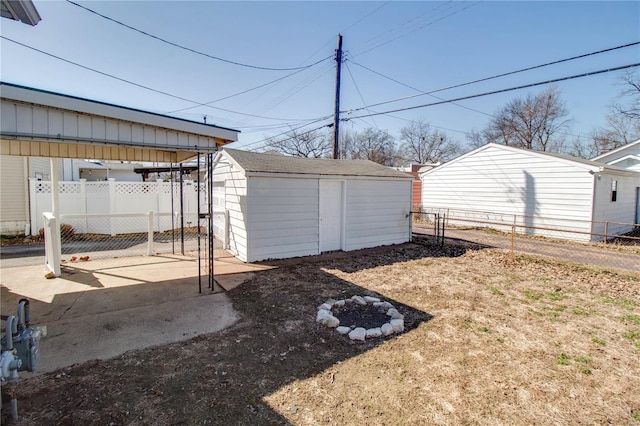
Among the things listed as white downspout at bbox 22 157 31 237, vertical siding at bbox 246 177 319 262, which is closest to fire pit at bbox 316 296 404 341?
vertical siding at bbox 246 177 319 262

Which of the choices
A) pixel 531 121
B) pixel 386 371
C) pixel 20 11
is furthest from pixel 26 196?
pixel 531 121

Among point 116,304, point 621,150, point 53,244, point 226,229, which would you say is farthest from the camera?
point 621,150

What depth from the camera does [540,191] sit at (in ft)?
39.3

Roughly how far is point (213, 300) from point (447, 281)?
4.68m

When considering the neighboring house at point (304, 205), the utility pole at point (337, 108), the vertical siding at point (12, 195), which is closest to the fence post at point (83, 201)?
the vertical siding at point (12, 195)

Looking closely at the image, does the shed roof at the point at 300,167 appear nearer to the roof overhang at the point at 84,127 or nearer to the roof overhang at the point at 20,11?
the roof overhang at the point at 84,127

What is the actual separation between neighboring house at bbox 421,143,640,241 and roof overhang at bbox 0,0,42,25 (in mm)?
12722

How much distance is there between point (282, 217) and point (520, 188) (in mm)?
10712

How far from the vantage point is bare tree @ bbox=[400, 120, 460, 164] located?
129 ft

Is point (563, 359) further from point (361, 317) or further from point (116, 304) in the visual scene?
point (116, 304)

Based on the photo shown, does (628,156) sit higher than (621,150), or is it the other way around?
(621,150)

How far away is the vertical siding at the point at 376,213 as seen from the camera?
352 inches

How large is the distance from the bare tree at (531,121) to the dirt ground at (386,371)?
31.2m

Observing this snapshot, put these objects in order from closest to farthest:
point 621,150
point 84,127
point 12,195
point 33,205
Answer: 1. point 84,127
2. point 33,205
3. point 12,195
4. point 621,150
